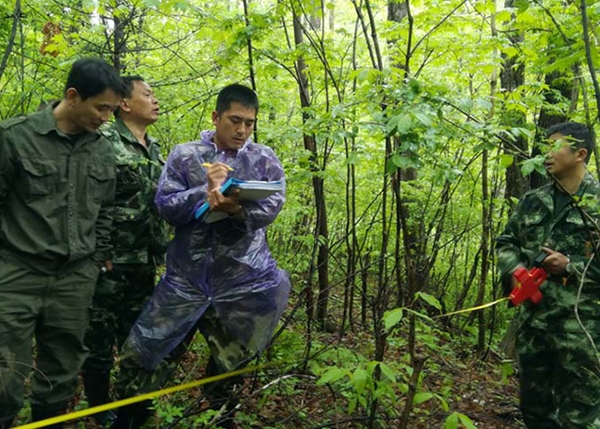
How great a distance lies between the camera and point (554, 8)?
3.97 metres

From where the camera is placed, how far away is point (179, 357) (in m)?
2.90

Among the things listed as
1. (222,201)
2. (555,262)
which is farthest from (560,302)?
(222,201)

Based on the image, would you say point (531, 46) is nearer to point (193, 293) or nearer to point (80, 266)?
point (193, 293)

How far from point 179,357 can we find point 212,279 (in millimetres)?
504

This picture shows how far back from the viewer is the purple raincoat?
2.77 metres

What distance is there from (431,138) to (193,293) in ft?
4.99

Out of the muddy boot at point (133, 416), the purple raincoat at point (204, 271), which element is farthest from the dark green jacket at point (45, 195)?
the muddy boot at point (133, 416)

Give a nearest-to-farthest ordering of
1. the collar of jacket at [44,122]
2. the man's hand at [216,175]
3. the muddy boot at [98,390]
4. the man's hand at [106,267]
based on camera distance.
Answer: the collar of jacket at [44,122]
the man's hand at [216,175]
the man's hand at [106,267]
the muddy boot at [98,390]

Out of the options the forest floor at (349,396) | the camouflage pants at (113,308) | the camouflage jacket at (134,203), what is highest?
the camouflage jacket at (134,203)

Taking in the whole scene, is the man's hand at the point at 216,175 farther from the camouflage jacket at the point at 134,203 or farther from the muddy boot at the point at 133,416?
the muddy boot at the point at 133,416

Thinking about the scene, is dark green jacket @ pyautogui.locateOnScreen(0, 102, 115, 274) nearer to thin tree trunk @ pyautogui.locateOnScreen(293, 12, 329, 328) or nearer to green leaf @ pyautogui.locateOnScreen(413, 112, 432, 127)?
green leaf @ pyautogui.locateOnScreen(413, 112, 432, 127)

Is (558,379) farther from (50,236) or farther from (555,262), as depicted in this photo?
(50,236)

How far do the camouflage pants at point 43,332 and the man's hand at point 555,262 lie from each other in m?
2.57

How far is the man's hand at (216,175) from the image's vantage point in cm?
262
